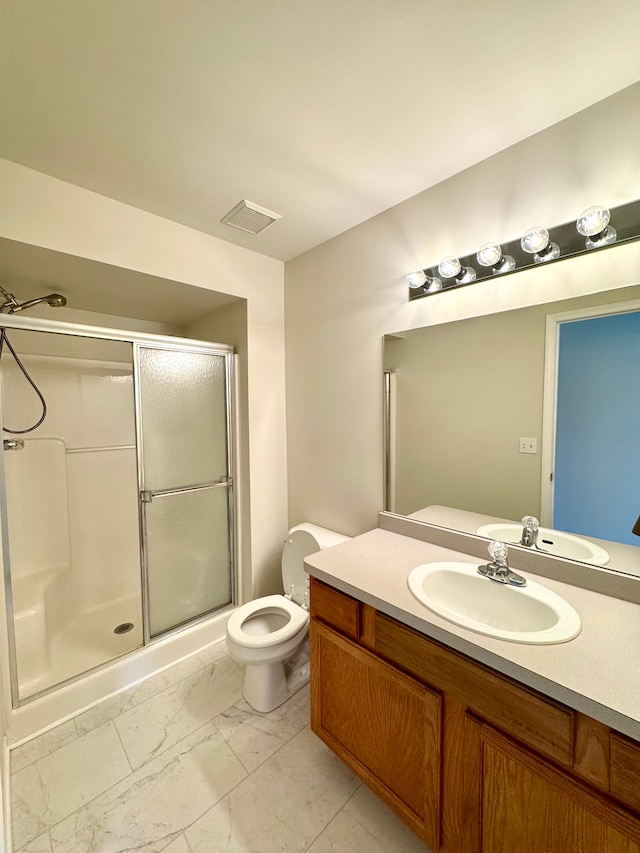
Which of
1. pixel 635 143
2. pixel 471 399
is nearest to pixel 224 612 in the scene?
pixel 471 399

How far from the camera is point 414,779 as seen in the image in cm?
101

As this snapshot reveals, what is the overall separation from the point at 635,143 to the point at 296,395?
1771 mm

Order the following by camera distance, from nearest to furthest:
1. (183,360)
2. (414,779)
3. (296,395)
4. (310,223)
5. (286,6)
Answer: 1. (286,6)
2. (414,779)
3. (310,223)
4. (183,360)
5. (296,395)

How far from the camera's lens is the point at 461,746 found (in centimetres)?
90

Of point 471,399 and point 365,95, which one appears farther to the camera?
point 471,399

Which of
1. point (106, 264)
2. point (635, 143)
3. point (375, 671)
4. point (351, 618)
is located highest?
point (635, 143)

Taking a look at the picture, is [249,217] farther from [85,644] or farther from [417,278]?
[85,644]

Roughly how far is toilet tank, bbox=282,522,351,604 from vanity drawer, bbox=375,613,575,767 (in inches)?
31.6

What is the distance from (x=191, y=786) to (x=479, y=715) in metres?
1.20

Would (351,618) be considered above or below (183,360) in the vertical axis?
below

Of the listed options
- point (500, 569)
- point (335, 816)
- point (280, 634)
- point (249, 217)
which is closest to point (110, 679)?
point (280, 634)

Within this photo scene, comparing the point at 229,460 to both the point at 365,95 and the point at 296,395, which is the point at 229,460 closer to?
the point at 296,395

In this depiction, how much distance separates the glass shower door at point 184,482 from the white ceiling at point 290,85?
3.08ft

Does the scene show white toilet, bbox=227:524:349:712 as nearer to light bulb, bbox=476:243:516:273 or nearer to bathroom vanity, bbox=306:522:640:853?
bathroom vanity, bbox=306:522:640:853
